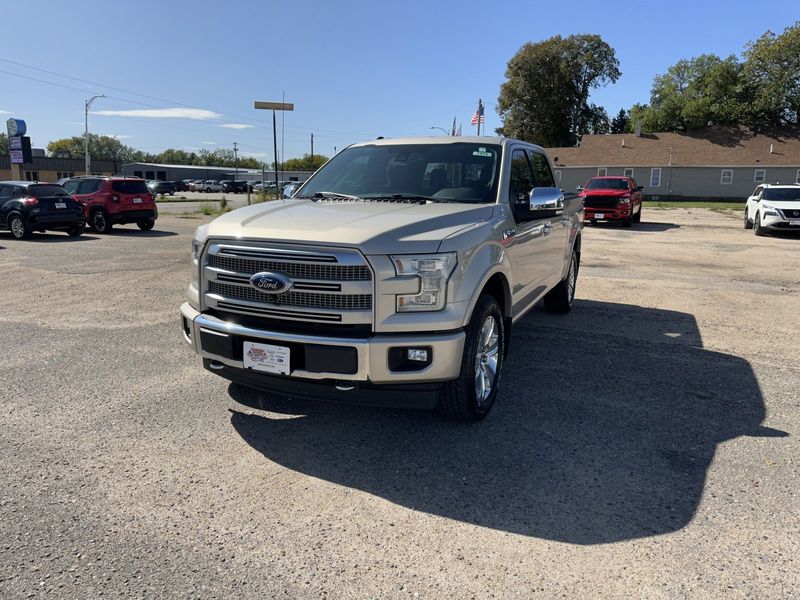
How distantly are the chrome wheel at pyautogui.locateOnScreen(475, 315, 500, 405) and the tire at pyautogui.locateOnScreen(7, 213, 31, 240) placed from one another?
52.4ft

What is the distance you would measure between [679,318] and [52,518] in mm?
7028

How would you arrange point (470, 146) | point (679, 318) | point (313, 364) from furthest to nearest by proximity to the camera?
point (679, 318) < point (470, 146) < point (313, 364)

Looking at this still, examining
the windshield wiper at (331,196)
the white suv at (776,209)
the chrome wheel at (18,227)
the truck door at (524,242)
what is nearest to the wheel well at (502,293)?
the truck door at (524,242)

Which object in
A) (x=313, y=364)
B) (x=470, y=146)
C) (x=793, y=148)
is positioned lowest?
(x=313, y=364)

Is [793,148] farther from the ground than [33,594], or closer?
farther from the ground

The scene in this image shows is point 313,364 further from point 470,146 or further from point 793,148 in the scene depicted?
point 793,148

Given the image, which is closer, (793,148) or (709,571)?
(709,571)

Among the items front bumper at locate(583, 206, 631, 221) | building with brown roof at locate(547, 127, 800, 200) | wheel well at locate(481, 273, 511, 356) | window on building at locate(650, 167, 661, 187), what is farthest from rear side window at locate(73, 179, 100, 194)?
window on building at locate(650, 167, 661, 187)

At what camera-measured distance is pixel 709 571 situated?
2.61 meters

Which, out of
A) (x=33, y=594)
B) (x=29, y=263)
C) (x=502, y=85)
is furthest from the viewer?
(x=502, y=85)

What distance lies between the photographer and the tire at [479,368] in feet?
12.3

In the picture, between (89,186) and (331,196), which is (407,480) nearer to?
(331,196)

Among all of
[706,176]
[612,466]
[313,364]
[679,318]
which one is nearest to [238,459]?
[313,364]

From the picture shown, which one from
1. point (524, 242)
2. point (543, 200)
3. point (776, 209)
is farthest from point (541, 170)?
point (776, 209)
